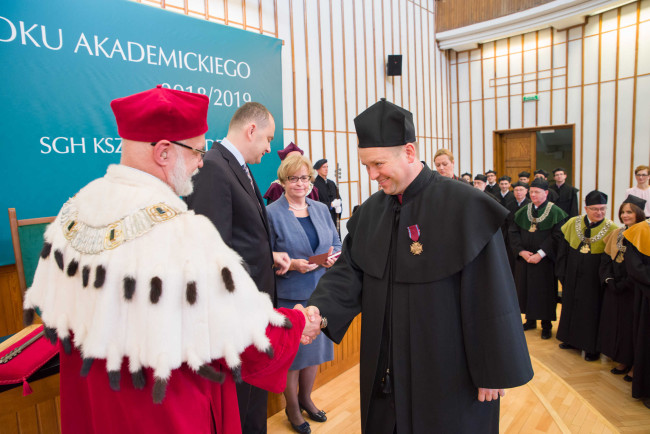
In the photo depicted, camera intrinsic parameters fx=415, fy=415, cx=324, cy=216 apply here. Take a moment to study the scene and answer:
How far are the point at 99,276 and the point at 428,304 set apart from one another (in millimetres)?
1117

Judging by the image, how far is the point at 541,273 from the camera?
4.79 m

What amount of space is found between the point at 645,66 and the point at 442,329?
994cm

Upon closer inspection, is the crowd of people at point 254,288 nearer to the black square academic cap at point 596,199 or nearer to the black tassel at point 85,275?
the black tassel at point 85,275

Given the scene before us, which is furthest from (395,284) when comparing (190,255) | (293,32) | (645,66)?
(645,66)

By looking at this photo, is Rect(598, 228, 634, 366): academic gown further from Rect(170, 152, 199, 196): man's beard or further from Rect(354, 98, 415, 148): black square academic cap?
Rect(170, 152, 199, 196): man's beard

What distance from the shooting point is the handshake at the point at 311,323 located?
163 centimetres

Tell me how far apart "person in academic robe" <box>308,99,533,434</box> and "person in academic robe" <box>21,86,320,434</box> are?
24.6 inches

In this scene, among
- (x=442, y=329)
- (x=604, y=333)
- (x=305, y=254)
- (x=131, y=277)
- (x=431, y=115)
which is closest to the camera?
(x=131, y=277)

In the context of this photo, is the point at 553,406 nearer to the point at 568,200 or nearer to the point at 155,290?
the point at 155,290

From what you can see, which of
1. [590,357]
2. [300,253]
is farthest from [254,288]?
[590,357]

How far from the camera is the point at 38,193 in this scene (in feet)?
12.4

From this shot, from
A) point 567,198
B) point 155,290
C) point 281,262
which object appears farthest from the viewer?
point 567,198

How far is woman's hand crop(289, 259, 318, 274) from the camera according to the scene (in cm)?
248

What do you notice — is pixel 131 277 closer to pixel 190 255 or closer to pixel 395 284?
pixel 190 255
